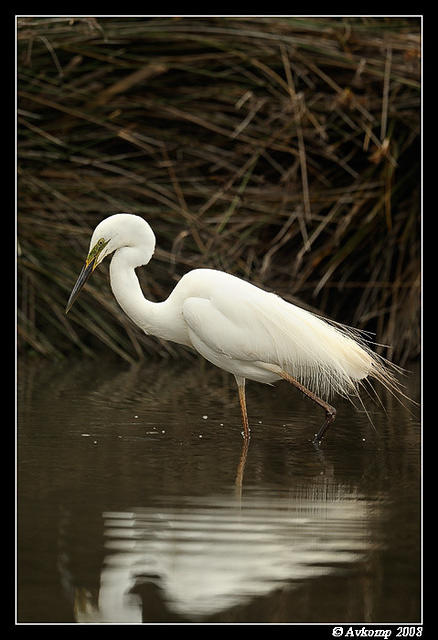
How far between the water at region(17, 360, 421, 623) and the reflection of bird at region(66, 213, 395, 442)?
0.28 metres

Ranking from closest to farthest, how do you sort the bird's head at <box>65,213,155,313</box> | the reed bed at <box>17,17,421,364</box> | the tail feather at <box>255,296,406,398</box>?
the tail feather at <box>255,296,406,398</box>, the bird's head at <box>65,213,155,313</box>, the reed bed at <box>17,17,421,364</box>

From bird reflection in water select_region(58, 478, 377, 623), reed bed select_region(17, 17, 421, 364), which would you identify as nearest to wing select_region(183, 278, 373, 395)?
bird reflection in water select_region(58, 478, 377, 623)

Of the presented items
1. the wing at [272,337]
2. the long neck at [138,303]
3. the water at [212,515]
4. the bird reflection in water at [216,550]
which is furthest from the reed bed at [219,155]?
the bird reflection in water at [216,550]

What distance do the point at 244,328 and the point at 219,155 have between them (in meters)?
3.18

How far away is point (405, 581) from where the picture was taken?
2625mm

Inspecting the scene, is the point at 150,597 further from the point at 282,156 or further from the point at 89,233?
the point at 282,156

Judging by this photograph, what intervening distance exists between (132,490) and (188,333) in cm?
131

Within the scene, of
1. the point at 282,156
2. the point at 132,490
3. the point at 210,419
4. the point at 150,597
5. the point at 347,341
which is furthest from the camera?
the point at 282,156

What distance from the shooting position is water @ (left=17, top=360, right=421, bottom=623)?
252 cm

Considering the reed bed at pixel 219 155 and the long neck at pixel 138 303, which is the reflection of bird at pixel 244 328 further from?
the reed bed at pixel 219 155

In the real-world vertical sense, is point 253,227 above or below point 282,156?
below

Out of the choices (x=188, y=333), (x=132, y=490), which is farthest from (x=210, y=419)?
(x=132, y=490)

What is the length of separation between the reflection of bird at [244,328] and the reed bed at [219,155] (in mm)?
2293

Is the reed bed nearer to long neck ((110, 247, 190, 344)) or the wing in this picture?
long neck ((110, 247, 190, 344))
